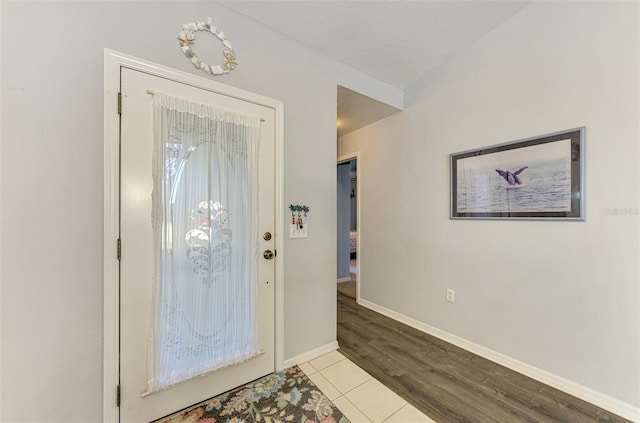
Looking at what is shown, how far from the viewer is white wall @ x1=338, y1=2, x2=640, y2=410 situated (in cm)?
147

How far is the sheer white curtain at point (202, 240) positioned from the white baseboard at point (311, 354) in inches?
15.2

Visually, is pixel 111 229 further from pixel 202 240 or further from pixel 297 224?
pixel 297 224

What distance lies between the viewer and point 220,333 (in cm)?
157

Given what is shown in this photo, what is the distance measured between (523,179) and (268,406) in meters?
2.41

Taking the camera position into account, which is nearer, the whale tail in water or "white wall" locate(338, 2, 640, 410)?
"white wall" locate(338, 2, 640, 410)

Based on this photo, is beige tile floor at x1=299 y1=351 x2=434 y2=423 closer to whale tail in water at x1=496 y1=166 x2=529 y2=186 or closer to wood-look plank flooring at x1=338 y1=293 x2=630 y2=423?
wood-look plank flooring at x1=338 y1=293 x2=630 y2=423

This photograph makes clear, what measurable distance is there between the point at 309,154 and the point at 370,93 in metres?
1.06

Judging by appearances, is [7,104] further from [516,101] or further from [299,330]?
[516,101]

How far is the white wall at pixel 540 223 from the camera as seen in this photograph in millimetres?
1474

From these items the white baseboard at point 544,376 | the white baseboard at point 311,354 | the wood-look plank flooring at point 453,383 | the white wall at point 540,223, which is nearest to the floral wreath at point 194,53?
the white wall at point 540,223

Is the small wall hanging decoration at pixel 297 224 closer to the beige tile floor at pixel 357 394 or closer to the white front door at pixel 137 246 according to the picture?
the white front door at pixel 137 246

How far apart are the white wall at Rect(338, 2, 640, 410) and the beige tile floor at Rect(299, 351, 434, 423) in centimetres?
105

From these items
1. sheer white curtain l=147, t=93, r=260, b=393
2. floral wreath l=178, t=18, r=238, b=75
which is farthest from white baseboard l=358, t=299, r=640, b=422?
floral wreath l=178, t=18, r=238, b=75

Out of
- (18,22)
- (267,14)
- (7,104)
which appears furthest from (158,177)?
(267,14)
